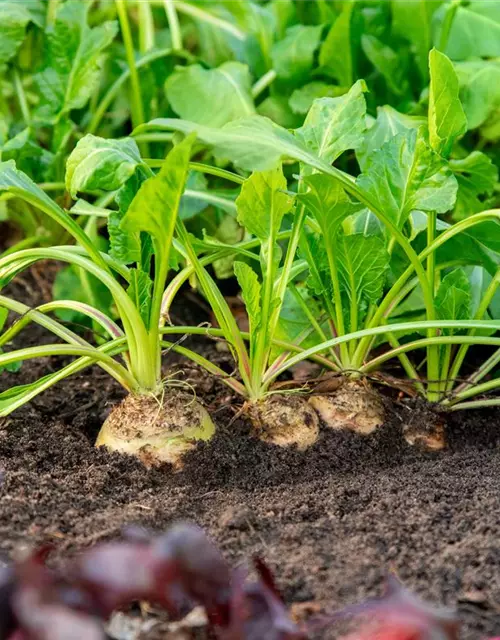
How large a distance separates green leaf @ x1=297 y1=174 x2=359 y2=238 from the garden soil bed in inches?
14.9

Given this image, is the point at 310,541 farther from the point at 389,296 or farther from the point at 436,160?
the point at 436,160

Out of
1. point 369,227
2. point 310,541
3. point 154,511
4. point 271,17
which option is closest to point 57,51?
point 271,17

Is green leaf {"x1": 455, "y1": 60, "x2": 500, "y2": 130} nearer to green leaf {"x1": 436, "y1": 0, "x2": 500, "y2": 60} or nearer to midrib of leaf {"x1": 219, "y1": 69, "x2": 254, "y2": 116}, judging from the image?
green leaf {"x1": 436, "y1": 0, "x2": 500, "y2": 60}

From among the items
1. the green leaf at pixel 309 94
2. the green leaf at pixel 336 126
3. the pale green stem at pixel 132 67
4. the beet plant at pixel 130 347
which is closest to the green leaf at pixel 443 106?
the green leaf at pixel 336 126

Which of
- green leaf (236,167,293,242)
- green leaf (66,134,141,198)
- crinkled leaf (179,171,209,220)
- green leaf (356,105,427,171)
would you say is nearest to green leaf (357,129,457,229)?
green leaf (236,167,293,242)

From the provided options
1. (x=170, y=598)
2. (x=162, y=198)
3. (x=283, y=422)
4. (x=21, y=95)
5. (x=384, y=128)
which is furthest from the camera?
(x=21, y=95)

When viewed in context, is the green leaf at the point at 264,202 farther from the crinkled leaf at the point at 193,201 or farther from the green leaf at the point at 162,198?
the crinkled leaf at the point at 193,201

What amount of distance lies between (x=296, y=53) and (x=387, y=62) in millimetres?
236

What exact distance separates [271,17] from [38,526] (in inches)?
62.6

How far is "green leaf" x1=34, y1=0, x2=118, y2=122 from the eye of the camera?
1.96m

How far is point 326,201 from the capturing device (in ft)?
4.13

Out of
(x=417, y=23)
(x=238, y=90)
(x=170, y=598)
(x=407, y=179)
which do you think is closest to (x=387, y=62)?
(x=417, y=23)

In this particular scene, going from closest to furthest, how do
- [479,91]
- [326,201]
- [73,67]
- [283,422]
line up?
[326,201]
[283,422]
[479,91]
[73,67]

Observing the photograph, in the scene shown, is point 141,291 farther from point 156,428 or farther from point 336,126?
point 336,126
